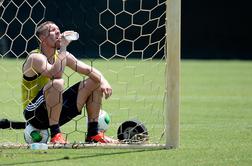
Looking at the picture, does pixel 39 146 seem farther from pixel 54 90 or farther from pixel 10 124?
pixel 10 124

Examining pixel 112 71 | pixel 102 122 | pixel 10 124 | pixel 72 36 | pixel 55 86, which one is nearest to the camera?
pixel 72 36

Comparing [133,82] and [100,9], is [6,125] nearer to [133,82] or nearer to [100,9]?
[133,82]

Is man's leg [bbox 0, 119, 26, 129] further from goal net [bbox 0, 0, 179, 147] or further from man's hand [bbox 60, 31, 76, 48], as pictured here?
man's hand [bbox 60, 31, 76, 48]

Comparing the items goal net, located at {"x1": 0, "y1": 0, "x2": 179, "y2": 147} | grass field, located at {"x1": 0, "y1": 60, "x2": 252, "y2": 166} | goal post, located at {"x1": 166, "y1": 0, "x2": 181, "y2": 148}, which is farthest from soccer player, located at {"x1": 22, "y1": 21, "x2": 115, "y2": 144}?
goal post, located at {"x1": 166, "y1": 0, "x2": 181, "y2": 148}

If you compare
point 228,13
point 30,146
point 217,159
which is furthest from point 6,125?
point 228,13

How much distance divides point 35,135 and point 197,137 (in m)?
1.66

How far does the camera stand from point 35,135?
703 cm

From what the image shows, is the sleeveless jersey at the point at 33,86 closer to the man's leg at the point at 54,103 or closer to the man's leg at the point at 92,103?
the man's leg at the point at 54,103

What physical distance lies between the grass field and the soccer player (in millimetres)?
383

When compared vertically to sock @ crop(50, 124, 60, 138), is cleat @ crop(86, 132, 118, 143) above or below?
below

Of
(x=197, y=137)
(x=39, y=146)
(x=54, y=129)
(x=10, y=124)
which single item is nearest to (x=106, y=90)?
(x=54, y=129)

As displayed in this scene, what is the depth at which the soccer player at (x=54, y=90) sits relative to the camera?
692 centimetres

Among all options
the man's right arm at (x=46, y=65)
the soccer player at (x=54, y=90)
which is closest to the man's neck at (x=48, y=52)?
the soccer player at (x=54, y=90)

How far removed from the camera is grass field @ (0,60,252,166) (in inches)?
246
